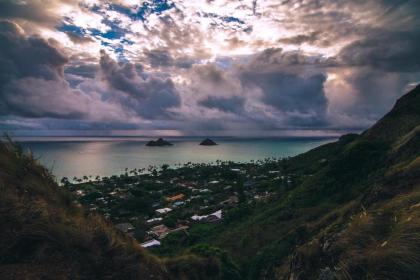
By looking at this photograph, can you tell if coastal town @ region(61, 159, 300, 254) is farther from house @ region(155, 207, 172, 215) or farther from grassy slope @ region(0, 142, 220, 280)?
grassy slope @ region(0, 142, 220, 280)

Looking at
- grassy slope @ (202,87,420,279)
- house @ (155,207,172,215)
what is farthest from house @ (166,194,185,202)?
grassy slope @ (202,87,420,279)

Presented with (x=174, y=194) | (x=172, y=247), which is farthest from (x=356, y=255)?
(x=174, y=194)

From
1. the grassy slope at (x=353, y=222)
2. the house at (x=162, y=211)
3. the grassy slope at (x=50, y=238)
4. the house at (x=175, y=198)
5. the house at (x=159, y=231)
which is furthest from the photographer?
the house at (x=175, y=198)

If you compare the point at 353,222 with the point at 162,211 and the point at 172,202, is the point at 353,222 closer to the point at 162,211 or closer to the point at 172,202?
the point at 162,211

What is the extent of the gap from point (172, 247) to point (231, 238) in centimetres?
726

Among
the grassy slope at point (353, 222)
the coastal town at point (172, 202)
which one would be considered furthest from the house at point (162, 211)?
the grassy slope at point (353, 222)

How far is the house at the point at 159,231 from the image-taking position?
3642cm

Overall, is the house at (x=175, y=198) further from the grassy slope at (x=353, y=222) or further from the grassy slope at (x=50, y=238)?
the grassy slope at (x=50, y=238)

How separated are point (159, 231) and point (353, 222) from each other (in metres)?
36.3

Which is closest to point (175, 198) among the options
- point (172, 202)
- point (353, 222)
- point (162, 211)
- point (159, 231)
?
point (172, 202)

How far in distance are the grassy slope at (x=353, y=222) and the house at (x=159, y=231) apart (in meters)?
12.8

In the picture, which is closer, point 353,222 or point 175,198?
point 353,222

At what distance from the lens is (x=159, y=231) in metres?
38.9

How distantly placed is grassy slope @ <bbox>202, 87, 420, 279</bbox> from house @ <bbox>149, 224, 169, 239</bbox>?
1275 centimetres
